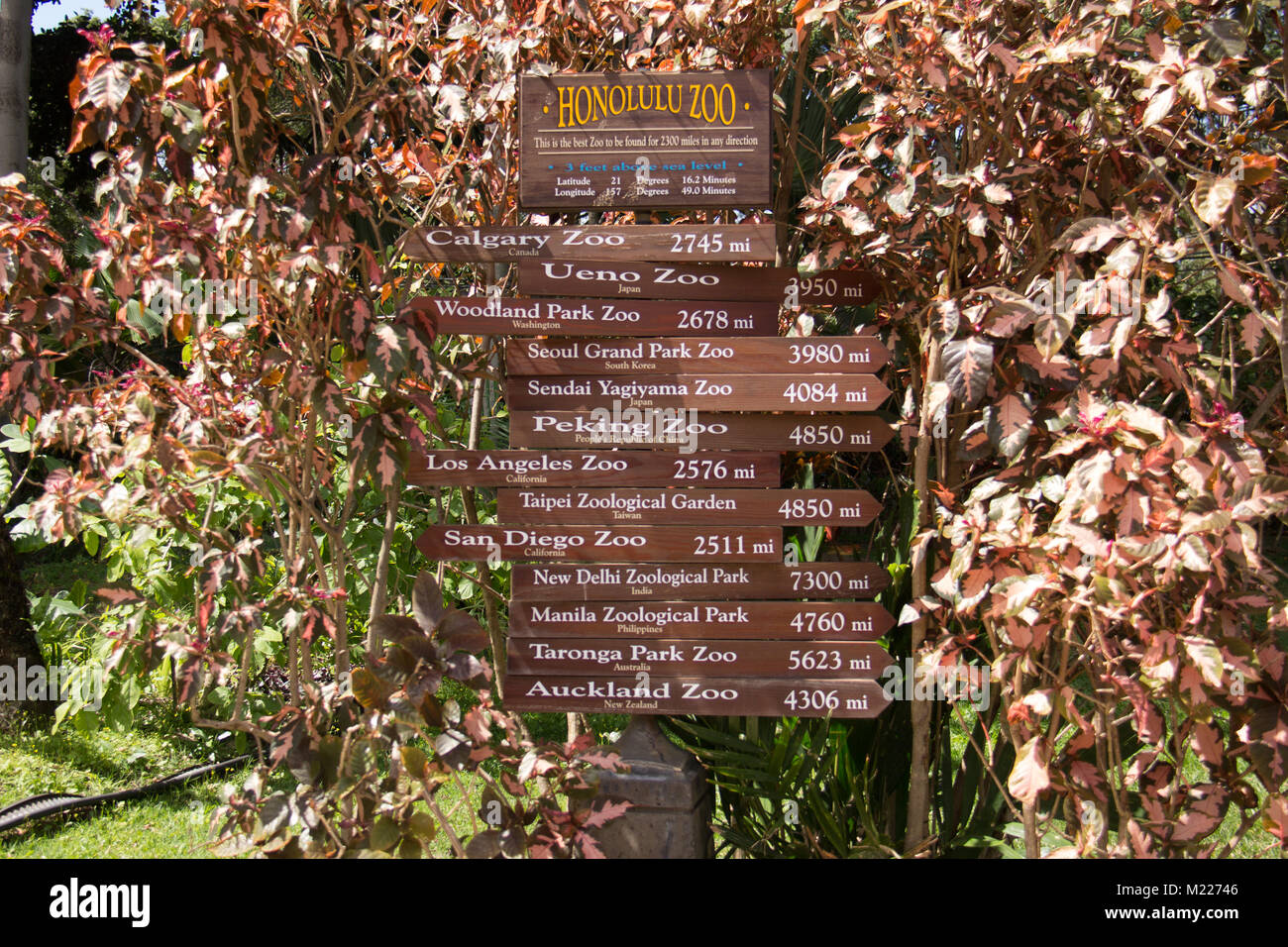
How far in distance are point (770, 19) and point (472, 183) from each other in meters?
1.00

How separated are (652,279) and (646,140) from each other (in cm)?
37

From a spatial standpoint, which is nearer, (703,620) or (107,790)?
(703,620)

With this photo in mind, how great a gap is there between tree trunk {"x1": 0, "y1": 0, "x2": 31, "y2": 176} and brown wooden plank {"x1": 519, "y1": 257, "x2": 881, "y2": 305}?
170 inches

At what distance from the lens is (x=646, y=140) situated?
2715 mm

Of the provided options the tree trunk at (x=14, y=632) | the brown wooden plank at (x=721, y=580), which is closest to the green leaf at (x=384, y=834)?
the brown wooden plank at (x=721, y=580)

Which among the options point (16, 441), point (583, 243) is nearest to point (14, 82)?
point (16, 441)

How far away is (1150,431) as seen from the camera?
216 centimetres

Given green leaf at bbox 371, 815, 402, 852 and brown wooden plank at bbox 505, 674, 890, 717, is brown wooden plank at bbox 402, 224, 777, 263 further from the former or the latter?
green leaf at bbox 371, 815, 402, 852

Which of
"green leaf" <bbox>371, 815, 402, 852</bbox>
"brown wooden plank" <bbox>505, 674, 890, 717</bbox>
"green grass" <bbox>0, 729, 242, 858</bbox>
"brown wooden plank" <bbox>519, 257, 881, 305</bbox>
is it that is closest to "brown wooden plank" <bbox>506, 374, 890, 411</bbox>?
"brown wooden plank" <bbox>519, 257, 881, 305</bbox>

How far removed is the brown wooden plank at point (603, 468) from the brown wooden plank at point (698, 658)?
427mm

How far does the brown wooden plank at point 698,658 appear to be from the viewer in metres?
2.67

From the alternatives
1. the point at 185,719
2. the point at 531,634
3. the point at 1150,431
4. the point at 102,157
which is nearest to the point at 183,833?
the point at 185,719

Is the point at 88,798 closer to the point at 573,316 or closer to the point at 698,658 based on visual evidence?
the point at 698,658

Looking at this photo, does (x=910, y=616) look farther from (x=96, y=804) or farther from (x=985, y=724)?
(x=96, y=804)
